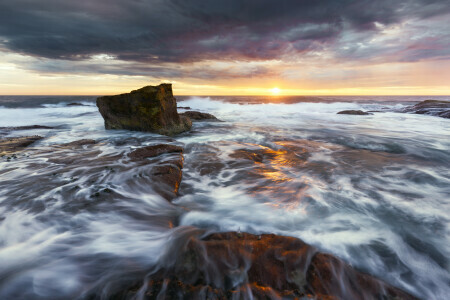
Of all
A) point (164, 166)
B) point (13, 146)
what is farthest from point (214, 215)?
point (13, 146)

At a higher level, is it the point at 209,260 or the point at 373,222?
the point at 209,260

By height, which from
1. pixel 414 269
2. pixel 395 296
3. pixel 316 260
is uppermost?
pixel 316 260

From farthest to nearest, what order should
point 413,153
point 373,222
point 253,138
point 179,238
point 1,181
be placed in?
point 253,138, point 413,153, point 1,181, point 373,222, point 179,238

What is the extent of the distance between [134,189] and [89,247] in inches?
52.9

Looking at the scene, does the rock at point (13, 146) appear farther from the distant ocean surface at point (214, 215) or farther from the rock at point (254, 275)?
the rock at point (254, 275)

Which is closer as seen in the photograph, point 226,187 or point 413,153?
point 226,187

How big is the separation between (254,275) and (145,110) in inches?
325

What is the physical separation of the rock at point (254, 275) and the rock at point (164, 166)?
1.66 meters

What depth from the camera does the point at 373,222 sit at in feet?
9.14

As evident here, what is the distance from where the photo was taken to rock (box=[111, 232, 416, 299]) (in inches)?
61.7

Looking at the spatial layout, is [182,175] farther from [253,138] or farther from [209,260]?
[253,138]

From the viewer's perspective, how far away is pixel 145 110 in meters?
8.58

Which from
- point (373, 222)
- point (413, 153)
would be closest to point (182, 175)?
point (373, 222)

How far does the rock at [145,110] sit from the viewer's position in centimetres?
834
